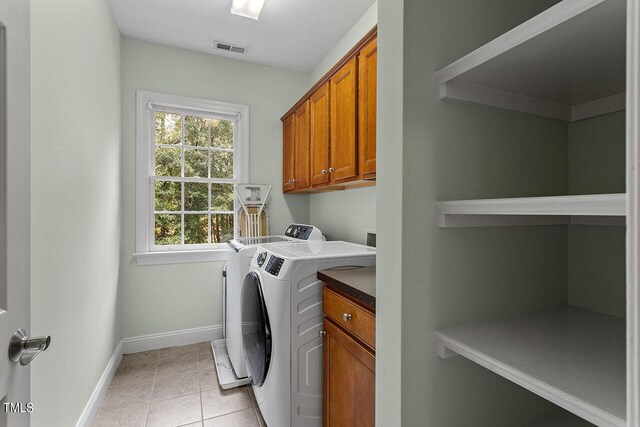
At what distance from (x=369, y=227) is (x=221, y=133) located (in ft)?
5.79

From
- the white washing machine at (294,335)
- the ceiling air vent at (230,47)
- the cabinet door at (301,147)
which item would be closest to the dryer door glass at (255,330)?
the white washing machine at (294,335)

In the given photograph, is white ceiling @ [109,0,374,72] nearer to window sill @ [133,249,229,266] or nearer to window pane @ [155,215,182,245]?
window pane @ [155,215,182,245]

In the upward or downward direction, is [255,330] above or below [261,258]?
below

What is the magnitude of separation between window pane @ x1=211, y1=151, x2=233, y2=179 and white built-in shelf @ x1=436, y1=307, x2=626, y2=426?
8.47ft

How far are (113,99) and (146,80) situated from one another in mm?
472

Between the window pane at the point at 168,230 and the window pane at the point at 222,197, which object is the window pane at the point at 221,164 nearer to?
the window pane at the point at 222,197

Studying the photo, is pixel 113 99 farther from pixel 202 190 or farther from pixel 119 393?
pixel 119 393

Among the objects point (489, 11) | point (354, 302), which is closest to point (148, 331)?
point (354, 302)

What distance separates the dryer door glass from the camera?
1631 mm

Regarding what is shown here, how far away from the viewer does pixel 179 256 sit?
9.02 feet

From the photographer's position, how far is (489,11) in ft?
3.12

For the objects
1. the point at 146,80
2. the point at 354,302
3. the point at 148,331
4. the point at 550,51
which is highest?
the point at 146,80

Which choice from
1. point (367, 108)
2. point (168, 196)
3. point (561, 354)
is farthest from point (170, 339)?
point (561, 354)

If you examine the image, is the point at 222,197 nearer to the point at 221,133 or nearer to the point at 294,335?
the point at 221,133
